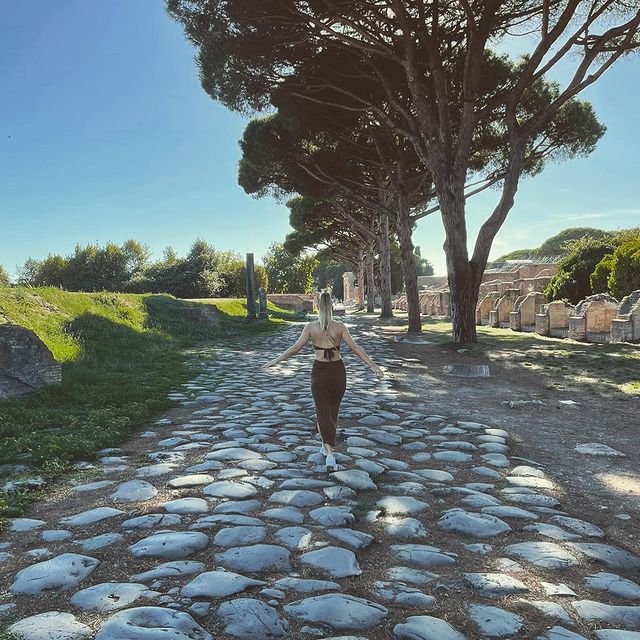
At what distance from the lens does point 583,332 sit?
42.6ft

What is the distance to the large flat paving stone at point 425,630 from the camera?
1.99 metres

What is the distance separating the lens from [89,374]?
24.7 feet

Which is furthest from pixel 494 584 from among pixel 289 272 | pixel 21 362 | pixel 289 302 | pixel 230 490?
pixel 289 272

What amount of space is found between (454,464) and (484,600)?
2125 millimetres

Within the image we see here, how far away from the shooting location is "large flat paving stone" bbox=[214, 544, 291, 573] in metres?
2.51

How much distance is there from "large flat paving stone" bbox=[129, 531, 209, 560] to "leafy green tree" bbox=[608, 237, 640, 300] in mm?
14171

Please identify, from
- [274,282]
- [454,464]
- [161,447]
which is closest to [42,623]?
[161,447]

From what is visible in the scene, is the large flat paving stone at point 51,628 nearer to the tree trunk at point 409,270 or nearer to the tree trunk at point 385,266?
the tree trunk at point 409,270

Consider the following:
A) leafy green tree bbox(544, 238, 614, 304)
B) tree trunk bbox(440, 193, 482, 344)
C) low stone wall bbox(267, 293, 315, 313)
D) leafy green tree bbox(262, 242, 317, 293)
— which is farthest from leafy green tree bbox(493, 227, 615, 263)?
tree trunk bbox(440, 193, 482, 344)

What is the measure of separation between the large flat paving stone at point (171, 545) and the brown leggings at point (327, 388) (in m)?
1.62

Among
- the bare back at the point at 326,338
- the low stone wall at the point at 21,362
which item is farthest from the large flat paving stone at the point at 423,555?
the low stone wall at the point at 21,362

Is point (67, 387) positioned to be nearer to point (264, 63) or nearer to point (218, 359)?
point (218, 359)

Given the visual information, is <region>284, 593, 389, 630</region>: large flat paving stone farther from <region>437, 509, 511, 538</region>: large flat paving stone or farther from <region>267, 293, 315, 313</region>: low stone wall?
<region>267, 293, 315, 313</region>: low stone wall

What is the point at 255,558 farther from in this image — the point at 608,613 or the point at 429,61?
the point at 429,61
